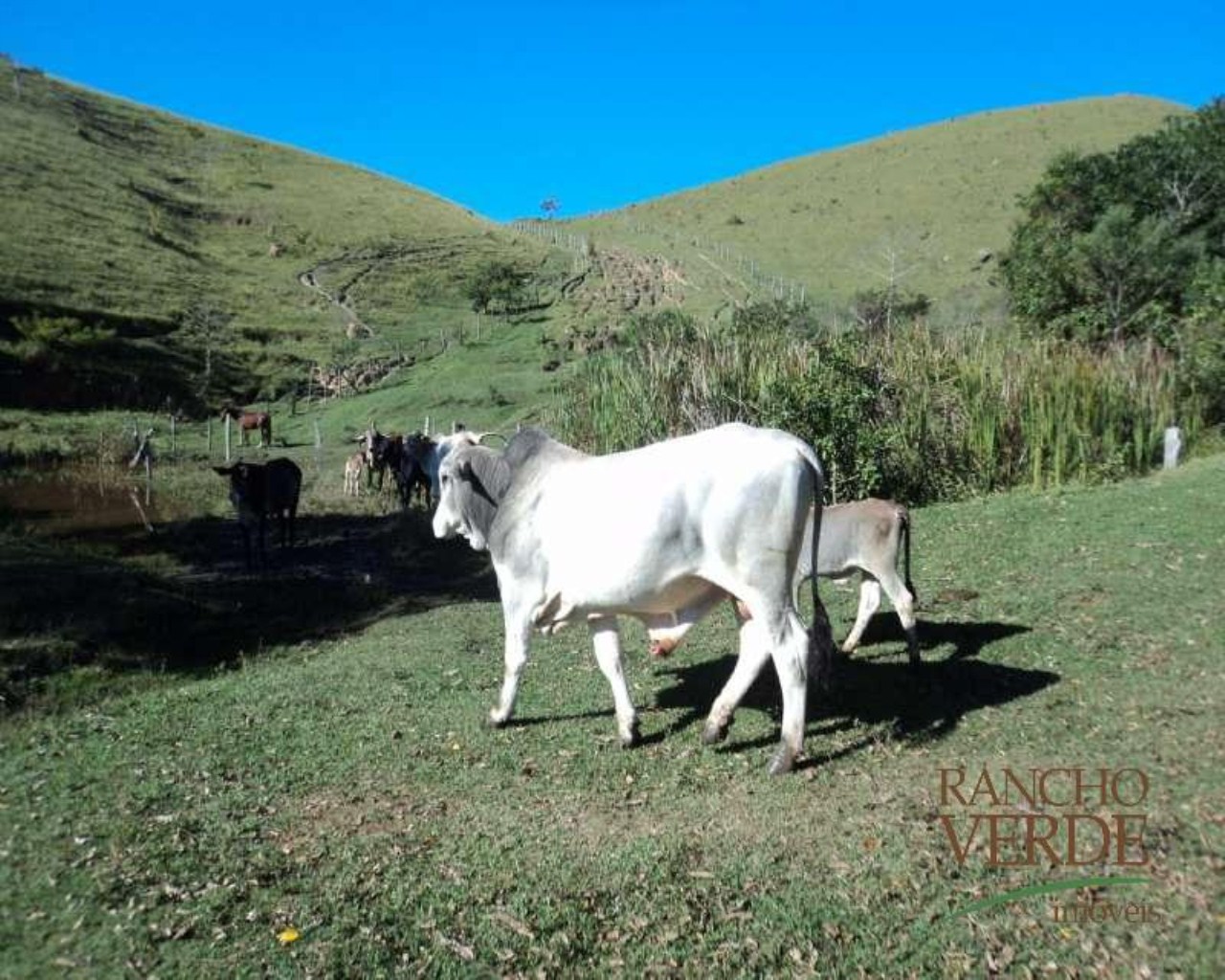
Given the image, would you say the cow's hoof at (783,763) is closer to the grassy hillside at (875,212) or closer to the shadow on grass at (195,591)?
the shadow on grass at (195,591)

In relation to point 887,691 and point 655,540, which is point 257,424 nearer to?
point 887,691

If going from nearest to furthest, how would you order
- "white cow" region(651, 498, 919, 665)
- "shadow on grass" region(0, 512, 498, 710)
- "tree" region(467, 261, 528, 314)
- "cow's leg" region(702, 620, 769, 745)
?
"cow's leg" region(702, 620, 769, 745) < "white cow" region(651, 498, 919, 665) < "shadow on grass" region(0, 512, 498, 710) < "tree" region(467, 261, 528, 314)

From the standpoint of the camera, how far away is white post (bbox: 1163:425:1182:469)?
15.7 m

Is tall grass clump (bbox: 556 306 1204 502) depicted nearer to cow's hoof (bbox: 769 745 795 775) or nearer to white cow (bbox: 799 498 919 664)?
white cow (bbox: 799 498 919 664)

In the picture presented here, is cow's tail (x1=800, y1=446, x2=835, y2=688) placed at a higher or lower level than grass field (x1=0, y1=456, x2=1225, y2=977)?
higher

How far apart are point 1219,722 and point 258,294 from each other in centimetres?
5249

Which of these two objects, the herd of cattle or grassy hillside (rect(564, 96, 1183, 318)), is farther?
grassy hillside (rect(564, 96, 1183, 318))

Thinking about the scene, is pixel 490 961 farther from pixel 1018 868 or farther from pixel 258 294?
pixel 258 294

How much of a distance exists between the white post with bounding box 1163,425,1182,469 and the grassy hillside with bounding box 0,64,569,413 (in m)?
21.5

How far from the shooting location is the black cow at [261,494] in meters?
16.3

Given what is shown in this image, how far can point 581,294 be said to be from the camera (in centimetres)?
5450

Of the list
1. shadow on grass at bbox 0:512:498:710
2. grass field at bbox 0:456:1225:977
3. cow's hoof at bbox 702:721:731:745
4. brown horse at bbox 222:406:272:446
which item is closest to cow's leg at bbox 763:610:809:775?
grass field at bbox 0:456:1225:977

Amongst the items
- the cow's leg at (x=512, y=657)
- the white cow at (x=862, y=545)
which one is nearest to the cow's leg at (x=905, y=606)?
the white cow at (x=862, y=545)

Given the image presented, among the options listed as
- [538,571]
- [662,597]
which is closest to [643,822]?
[662,597]
